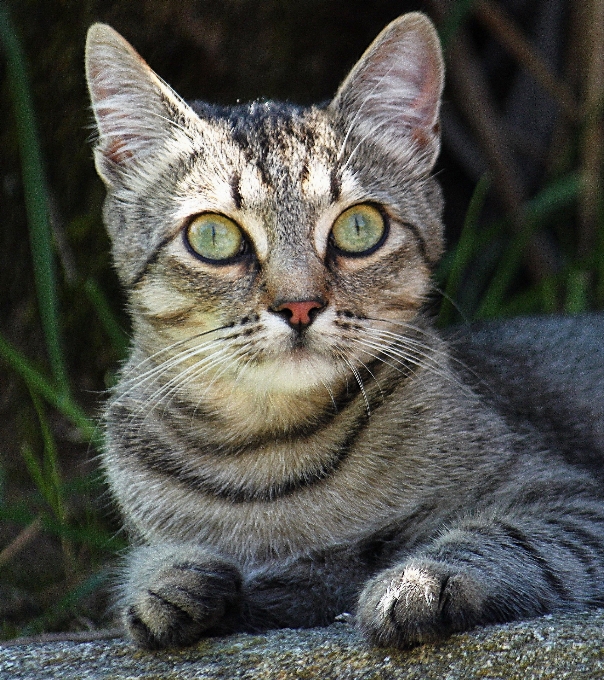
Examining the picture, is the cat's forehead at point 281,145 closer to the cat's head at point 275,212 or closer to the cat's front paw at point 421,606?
the cat's head at point 275,212

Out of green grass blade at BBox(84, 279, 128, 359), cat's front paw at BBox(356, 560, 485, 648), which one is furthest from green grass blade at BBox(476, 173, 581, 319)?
cat's front paw at BBox(356, 560, 485, 648)

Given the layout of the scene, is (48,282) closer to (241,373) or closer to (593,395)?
(241,373)

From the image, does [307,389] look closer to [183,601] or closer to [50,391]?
[183,601]

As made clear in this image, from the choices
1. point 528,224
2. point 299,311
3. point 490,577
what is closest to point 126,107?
point 299,311

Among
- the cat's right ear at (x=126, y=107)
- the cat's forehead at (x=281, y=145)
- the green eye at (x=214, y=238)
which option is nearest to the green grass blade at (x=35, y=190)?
the cat's right ear at (x=126, y=107)

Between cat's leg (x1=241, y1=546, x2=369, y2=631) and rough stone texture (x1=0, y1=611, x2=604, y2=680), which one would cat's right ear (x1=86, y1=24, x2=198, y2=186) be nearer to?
cat's leg (x1=241, y1=546, x2=369, y2=631)

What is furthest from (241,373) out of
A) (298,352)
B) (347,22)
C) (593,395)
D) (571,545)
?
(347,22)

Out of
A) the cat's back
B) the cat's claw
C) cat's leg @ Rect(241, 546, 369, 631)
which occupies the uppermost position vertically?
the cat's back
